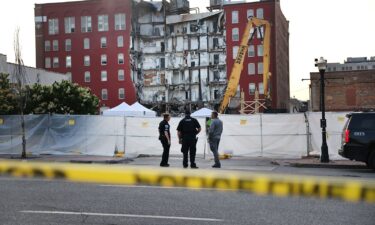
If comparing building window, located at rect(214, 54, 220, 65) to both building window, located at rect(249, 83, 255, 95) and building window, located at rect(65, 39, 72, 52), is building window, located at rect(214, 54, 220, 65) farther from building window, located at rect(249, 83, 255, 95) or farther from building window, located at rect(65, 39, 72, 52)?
building window, located at rect(65, 39, 72, 52)

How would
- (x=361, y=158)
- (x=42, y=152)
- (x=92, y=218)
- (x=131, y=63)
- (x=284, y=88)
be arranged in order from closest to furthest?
(x=92, y=218) < (x=361, y=158) < (x=42, y=152) < (x=131, y=63) < (x=284, y=88)

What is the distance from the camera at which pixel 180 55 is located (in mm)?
81750

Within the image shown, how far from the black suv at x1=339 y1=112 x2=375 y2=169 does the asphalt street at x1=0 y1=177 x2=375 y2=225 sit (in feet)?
19.8

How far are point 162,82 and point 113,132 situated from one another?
6032 centimetres

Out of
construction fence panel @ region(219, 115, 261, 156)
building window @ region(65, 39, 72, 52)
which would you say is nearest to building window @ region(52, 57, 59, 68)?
building window @ region(65, 39, 72, 52)

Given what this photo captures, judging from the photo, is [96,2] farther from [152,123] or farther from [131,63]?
[152,123]

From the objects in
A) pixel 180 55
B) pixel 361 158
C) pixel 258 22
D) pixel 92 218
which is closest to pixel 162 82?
pixel 180 55

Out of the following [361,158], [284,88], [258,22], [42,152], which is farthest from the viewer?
[284,88]

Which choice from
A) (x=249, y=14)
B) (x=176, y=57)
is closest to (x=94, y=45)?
(x=176, y=57)

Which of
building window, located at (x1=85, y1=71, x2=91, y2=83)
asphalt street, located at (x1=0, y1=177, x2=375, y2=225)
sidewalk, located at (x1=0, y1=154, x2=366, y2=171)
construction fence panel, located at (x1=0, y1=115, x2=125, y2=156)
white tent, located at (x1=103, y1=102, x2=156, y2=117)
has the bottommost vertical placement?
sidewalk, located at (x1=0, y1=154, x2=366, y2=171)

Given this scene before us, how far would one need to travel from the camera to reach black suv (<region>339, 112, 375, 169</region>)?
14375 mm

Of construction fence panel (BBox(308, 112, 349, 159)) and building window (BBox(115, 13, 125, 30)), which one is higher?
building window (BBox(115, 13, 125, 30))

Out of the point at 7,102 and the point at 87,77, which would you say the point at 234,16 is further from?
the point at 7,102

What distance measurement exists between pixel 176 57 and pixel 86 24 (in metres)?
16.3
